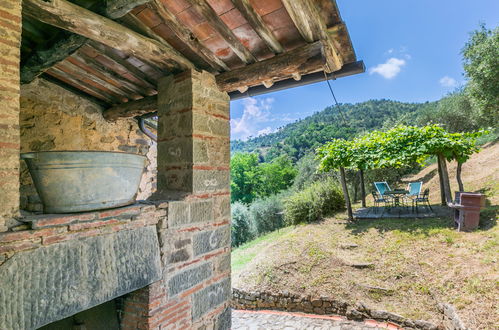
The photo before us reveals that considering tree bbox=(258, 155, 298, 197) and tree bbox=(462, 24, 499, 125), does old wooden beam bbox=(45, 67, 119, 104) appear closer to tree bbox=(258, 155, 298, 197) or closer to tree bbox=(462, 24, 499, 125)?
tree bbox=(462, 24, 499, 125)

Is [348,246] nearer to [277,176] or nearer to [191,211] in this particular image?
[191,211]

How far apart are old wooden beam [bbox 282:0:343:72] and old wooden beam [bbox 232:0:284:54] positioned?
0.84 ft

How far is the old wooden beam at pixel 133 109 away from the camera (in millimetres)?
Result: 3447

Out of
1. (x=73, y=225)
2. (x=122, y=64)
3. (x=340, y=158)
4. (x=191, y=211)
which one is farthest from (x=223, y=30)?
(x=340, y=158)

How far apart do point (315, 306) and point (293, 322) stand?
0.60 metres

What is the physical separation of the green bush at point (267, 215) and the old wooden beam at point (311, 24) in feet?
34.5

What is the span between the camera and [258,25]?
2.20 meters

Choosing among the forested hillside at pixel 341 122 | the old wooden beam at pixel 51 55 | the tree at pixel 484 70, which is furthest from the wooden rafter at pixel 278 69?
the forested hillside at pixel 341 122

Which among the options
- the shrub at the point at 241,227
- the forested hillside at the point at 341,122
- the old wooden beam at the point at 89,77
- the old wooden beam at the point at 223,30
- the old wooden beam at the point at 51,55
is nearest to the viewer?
the old wooden beam at the point at 223,30

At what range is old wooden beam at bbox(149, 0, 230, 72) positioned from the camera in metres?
2.08

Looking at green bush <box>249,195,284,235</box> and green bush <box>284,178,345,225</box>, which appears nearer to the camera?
green bush <box>284,178,345,225</box>

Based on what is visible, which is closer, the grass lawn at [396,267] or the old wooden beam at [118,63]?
the old wooden beam at [118,63]

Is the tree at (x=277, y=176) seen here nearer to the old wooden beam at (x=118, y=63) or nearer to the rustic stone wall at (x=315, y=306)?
the rustic stone wall at (x=315, y=306)

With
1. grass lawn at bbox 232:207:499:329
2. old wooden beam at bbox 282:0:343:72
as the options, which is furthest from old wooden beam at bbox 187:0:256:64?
grass lawn at bbox 232:207:499:329
